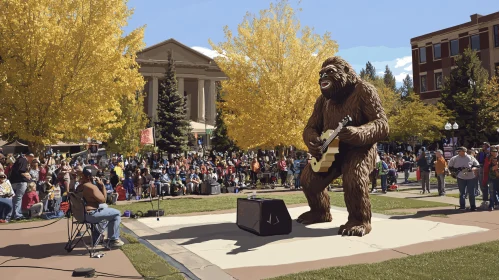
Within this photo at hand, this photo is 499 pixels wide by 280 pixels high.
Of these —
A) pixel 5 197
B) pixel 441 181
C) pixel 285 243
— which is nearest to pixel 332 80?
pixel 285 243

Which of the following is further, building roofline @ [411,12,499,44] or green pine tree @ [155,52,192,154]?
green pine tree @ [155,52,192,154]

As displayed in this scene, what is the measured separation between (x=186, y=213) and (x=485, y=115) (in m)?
29.9

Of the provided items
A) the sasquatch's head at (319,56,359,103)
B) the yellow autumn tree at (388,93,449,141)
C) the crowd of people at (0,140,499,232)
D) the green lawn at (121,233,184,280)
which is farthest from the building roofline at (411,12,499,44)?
the green lawn at (121,233,184,280)

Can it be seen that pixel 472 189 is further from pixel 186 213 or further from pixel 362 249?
pixel 186 213

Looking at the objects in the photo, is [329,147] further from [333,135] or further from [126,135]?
[126,135]

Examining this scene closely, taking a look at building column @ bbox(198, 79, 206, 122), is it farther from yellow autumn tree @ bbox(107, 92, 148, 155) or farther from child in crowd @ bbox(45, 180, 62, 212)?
child in crowd @ bbox(45, 180, 62, 212)

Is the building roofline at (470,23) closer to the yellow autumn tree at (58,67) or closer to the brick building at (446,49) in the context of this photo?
the brick building at (446,49)

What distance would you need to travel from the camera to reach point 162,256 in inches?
246

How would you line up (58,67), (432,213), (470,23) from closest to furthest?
(432,213)
(58,67)
(470,23)

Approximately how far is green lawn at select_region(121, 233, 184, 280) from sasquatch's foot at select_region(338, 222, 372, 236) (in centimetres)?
335

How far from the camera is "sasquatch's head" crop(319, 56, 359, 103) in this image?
7699 millimetres

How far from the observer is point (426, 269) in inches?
201

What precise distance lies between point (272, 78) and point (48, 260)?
14591mm

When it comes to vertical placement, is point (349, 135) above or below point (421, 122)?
below
